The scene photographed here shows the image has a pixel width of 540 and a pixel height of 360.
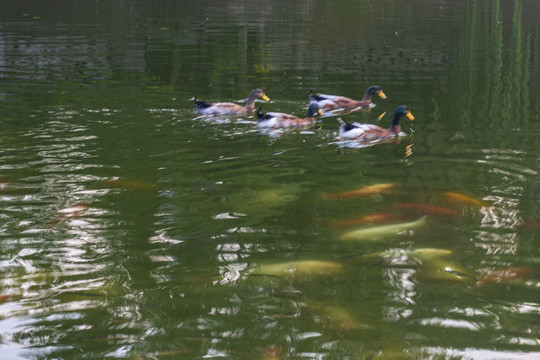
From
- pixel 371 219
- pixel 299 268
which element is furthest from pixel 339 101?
pixel 299 268

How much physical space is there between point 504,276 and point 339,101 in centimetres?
931

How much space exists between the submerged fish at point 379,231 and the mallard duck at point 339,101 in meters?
7.22

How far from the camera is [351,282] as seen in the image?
6828 mm

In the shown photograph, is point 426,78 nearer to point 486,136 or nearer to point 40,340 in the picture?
point 486,136

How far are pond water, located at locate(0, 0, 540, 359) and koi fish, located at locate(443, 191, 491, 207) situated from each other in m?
0.03

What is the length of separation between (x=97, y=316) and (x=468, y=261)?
382 cm

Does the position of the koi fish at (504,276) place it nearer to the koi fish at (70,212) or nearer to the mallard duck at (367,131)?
the koi fish at (70,212)

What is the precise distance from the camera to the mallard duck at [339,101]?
50.8 feet

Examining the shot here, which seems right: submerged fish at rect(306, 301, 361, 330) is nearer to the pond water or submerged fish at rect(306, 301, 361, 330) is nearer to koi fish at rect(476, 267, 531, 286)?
the pond water

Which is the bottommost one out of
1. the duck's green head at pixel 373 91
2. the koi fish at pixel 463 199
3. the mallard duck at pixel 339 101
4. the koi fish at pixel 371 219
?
the koi fish at pixel 371 219

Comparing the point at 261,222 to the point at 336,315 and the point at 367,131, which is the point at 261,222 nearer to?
the point at 336,315

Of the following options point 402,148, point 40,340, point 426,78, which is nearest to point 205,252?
point 40,340

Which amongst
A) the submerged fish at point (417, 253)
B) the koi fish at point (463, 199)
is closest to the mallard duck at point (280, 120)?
the koi fish at point (463, 199)

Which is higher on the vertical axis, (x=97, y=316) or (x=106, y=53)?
(x=106, y=53)
